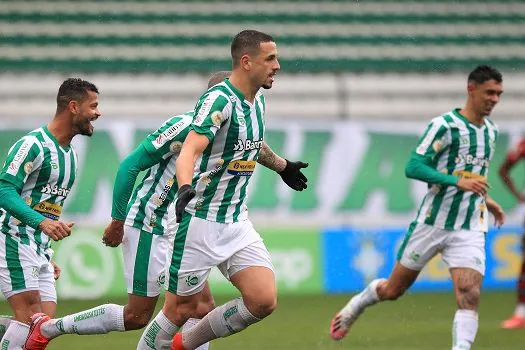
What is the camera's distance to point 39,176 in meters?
6.99

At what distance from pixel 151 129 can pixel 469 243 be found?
6.69 m

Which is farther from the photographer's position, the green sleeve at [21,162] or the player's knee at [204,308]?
the player's knee at [204,308]

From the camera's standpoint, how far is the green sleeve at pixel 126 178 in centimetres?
697

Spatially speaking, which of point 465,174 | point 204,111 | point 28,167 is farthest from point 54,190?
point 465,174

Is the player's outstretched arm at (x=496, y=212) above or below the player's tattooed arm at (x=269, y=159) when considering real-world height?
below

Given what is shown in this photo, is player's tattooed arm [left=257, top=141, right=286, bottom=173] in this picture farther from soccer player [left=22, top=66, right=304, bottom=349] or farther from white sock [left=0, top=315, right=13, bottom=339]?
white sock [left=0, top=315, right=13, bottom=339]

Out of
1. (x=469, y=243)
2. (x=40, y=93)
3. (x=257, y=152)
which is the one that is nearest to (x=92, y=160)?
(x=40, y=93)

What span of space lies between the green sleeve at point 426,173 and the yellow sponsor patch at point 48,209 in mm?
2601

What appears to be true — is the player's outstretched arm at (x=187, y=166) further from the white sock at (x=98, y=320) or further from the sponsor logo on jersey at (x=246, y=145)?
the white sock at (x=98, y=320)

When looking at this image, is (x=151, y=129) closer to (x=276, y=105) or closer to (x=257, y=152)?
(x=276, y=105)

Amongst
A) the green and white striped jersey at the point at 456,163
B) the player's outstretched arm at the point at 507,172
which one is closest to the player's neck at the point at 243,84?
the green and white striped jersey at the point at 456,163

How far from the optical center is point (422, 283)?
1481 centimetres

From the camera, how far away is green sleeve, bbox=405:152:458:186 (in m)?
8.03

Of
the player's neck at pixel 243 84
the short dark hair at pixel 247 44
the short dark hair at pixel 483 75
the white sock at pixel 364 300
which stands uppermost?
the short dark hair at pixel 247 44
